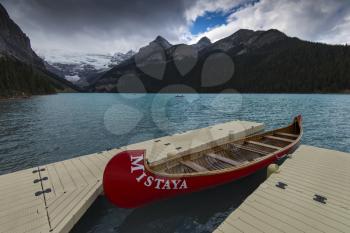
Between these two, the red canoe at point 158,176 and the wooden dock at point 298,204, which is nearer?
the wooden dock at point 298,204

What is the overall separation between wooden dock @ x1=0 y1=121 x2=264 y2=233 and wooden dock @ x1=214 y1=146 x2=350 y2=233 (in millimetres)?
5276

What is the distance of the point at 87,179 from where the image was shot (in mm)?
9250

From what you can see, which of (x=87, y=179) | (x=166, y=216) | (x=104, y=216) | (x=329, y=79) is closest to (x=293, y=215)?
(x=166, y=216)

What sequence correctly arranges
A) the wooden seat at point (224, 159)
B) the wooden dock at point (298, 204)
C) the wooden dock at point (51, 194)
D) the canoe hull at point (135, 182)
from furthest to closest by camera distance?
the wooden seat at point (224, 159), the canoe hull at point (135, 182), the wooden dock at point (51, 194), the wooden dock at point (298, 204)

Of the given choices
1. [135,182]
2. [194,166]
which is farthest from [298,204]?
[135,182]

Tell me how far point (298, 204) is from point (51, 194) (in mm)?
9813

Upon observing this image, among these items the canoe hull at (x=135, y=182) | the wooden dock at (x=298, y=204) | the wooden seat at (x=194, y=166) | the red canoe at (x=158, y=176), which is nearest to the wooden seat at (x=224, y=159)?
the red canoe at (x=158, y=176)

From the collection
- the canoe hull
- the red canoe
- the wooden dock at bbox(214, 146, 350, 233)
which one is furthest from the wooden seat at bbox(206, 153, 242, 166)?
the canoe hull

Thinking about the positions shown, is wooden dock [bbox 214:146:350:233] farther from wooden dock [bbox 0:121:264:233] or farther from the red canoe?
wooden dock [bbox 0:121:264:233]

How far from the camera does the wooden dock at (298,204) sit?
18.4ft

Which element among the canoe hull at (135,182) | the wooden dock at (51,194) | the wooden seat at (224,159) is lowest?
the wooden dock at (51,194)

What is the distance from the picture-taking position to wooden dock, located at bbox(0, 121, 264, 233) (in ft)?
20.1

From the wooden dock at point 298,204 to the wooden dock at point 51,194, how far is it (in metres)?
5.28

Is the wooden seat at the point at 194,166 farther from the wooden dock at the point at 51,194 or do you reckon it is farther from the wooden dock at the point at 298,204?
the wooden dock at the point at 298,204
